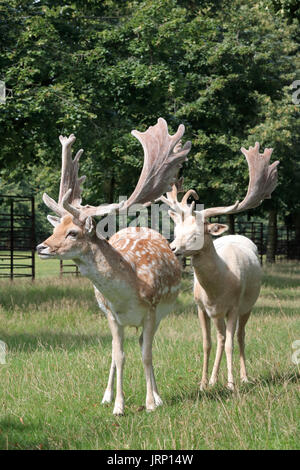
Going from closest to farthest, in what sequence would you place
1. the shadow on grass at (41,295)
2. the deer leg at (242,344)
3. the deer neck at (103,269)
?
the deer neck at (103,269)
the deer leg at (242,344)
the shadow on grass at (41,295)

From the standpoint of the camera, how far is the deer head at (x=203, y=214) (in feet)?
20.1

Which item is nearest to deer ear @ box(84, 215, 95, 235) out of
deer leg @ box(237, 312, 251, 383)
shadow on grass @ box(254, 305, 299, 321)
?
deer leg @ box(237, 312, 251, 383)

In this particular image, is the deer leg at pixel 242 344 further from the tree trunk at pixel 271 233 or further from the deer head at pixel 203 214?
the tree trunk at pixel 271 233

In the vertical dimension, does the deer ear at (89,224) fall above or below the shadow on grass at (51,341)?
above

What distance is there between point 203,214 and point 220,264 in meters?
0.64

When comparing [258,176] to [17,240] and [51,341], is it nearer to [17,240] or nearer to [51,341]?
[51,341]

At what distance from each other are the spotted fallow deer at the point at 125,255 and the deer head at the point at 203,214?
0.27 meters

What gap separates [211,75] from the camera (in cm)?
1962

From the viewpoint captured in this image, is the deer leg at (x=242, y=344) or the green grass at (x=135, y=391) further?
the deer leg at (x=242, y=344)

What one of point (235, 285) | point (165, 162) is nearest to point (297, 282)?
point (235, 285)

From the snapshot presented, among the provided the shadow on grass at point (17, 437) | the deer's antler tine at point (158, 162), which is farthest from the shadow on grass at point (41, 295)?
the deer's antler tine at point (158, 162)

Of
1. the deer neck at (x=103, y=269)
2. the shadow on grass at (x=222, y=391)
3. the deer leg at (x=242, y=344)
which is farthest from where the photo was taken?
the deer leg at (x=242, y=344)

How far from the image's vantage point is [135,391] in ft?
20.9
